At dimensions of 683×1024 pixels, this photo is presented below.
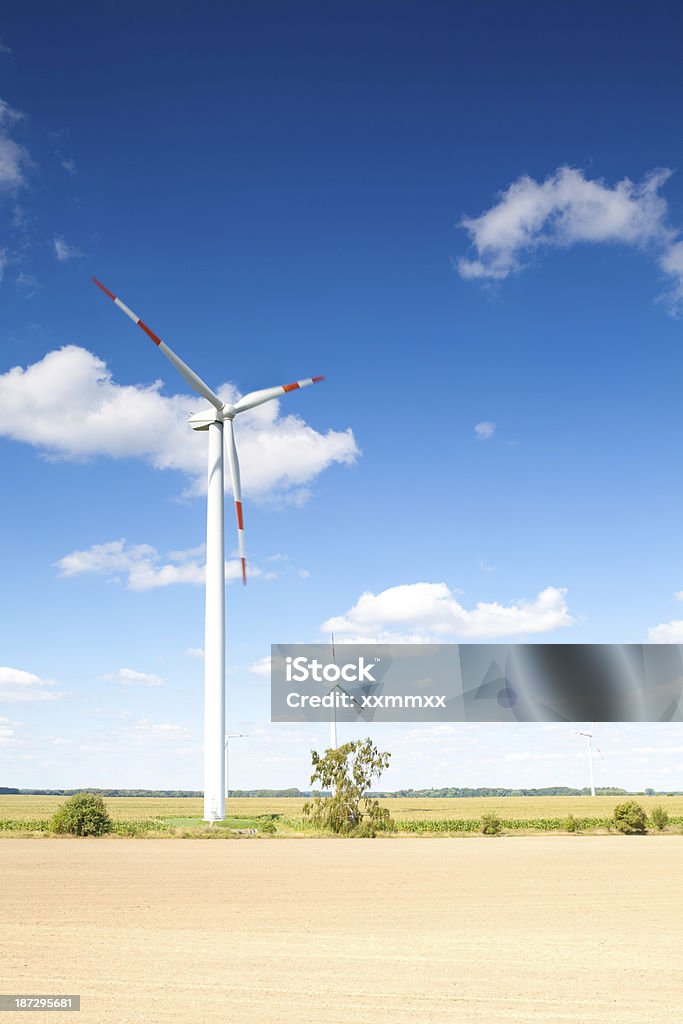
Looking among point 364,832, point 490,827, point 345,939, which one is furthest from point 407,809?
point 345,939

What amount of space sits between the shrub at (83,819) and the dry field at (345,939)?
43.2 feet

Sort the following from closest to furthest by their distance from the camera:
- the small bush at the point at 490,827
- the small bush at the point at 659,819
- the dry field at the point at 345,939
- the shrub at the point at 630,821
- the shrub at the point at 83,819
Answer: the dry field at the point at 345,939, the shrub at the point at 83,819, the small bush at the point at 490,827, the shrub at the point at 630,821, the small bush at the point at 659,819

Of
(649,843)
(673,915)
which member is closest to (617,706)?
(649,843)

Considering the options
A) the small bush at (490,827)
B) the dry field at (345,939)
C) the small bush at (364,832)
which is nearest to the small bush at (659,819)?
the small bush at (490,827)

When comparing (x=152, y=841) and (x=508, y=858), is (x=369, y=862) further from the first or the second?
(x=152, y=841)

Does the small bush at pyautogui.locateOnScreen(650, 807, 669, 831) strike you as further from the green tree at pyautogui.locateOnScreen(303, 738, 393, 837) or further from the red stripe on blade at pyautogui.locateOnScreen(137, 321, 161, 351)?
the red stripe on blade at pyautogui.locateOnScreen(137, 321, 161, 351)

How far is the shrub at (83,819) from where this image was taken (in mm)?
53594

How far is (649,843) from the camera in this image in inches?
2067

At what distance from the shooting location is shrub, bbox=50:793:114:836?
53594mm

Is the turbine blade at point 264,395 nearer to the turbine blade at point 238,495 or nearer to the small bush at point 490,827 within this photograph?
the turbine blade at point 238,495

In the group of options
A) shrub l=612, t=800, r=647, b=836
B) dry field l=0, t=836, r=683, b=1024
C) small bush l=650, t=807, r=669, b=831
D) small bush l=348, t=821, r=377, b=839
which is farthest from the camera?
small bush l=650, t=807, r=669, b=831

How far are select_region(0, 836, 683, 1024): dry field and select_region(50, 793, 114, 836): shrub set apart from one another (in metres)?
13.2

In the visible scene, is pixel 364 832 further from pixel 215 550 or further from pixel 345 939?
pixel 345 939

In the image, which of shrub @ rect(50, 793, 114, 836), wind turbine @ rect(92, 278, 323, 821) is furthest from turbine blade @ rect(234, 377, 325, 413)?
shrub @ rect(50, 793, 114, 836)
